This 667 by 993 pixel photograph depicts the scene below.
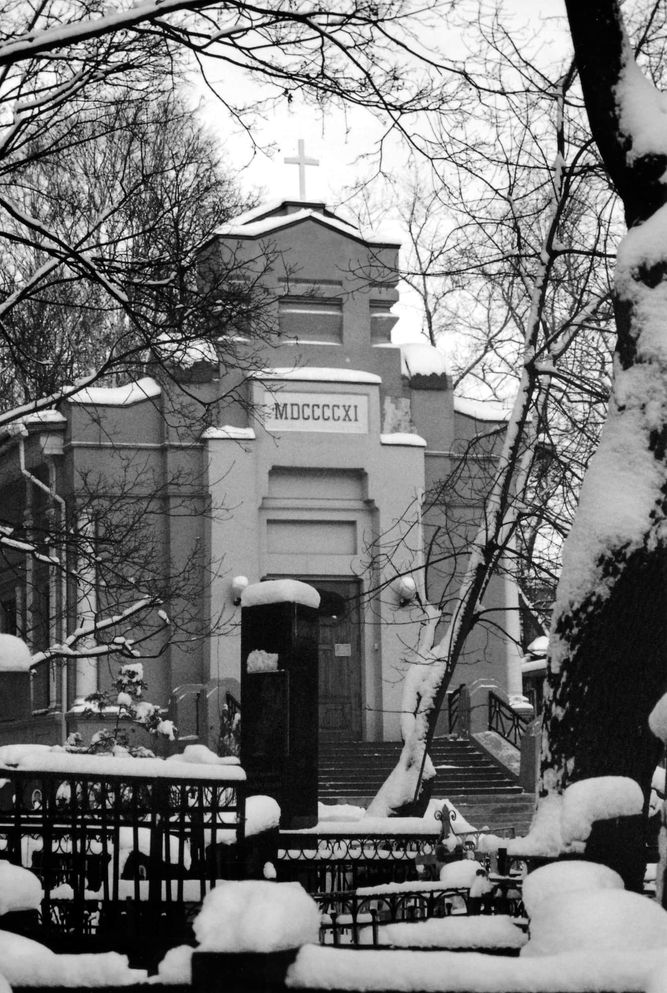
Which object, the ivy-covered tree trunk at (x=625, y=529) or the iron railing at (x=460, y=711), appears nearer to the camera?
the ivy-covered tree trunk at (x=625, y=529)

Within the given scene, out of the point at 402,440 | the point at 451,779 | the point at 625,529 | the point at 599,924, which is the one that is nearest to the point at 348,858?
the point at 625,529

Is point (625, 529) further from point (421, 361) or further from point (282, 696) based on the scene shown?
point (421, 361)

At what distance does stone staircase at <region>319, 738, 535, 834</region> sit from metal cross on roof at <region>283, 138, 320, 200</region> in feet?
38.7

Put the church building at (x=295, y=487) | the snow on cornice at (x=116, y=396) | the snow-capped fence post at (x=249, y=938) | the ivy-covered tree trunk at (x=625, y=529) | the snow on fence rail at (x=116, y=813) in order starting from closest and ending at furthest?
the snow-capped fence post at (x=249, y=938) < the snow on fence rail at (x=116, y=813) < the ivy-covered tree trunk at (x=625, y=529) < the church building at (x=295, y=487) < the snow on cornice at (x=116, y=396)

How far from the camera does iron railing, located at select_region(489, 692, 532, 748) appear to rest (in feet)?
89.9

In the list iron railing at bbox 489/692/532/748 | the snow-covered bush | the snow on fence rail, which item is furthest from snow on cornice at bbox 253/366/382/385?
the snow-covered bush

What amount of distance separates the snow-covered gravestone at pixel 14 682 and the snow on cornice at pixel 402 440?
17.3 metres

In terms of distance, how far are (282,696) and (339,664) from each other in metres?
15.8

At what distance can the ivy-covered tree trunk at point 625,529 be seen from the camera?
28.4 ft

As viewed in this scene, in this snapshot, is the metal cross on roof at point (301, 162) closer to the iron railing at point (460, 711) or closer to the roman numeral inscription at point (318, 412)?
the roman numeral inscription at point (318, 412)

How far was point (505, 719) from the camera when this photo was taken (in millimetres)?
28359

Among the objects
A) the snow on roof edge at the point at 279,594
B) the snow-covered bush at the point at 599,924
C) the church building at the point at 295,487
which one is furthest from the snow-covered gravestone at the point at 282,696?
the church building at the point at 295,487

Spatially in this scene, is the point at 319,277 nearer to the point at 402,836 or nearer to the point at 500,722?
the point at 500,722

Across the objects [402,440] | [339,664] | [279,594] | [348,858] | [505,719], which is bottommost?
[348,858]
